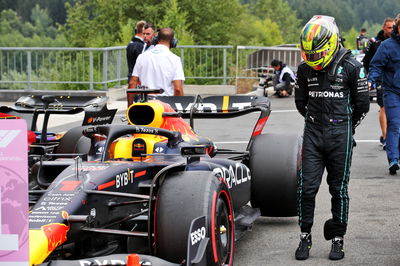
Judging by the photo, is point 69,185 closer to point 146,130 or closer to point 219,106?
point 146,130

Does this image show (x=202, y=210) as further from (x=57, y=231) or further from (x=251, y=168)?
(x=251, y=168)

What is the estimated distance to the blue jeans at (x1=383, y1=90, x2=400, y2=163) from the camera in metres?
10.4

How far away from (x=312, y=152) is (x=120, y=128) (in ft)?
4.78

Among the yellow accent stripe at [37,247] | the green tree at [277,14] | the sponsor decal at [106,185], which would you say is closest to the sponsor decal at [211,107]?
the sponsor decal at [106,185]

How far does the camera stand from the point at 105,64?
21.2 m

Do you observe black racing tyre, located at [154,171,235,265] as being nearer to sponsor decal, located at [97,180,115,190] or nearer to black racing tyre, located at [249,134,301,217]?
sponsor decal, located at [97,180,115,190]

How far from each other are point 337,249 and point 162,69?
4.13 m

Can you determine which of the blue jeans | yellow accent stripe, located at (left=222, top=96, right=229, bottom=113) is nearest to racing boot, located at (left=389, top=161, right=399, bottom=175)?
the blue jeans

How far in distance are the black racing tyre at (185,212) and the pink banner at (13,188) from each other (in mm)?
1578

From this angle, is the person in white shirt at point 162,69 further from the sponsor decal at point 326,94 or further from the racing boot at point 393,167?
the sponsor decal at point 326,94

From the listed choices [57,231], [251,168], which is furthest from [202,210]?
[251,168]

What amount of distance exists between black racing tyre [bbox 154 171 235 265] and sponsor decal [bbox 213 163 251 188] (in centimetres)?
64

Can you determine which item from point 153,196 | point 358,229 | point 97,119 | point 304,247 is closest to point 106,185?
point 153,196

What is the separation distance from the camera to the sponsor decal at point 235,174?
7.01 meters
